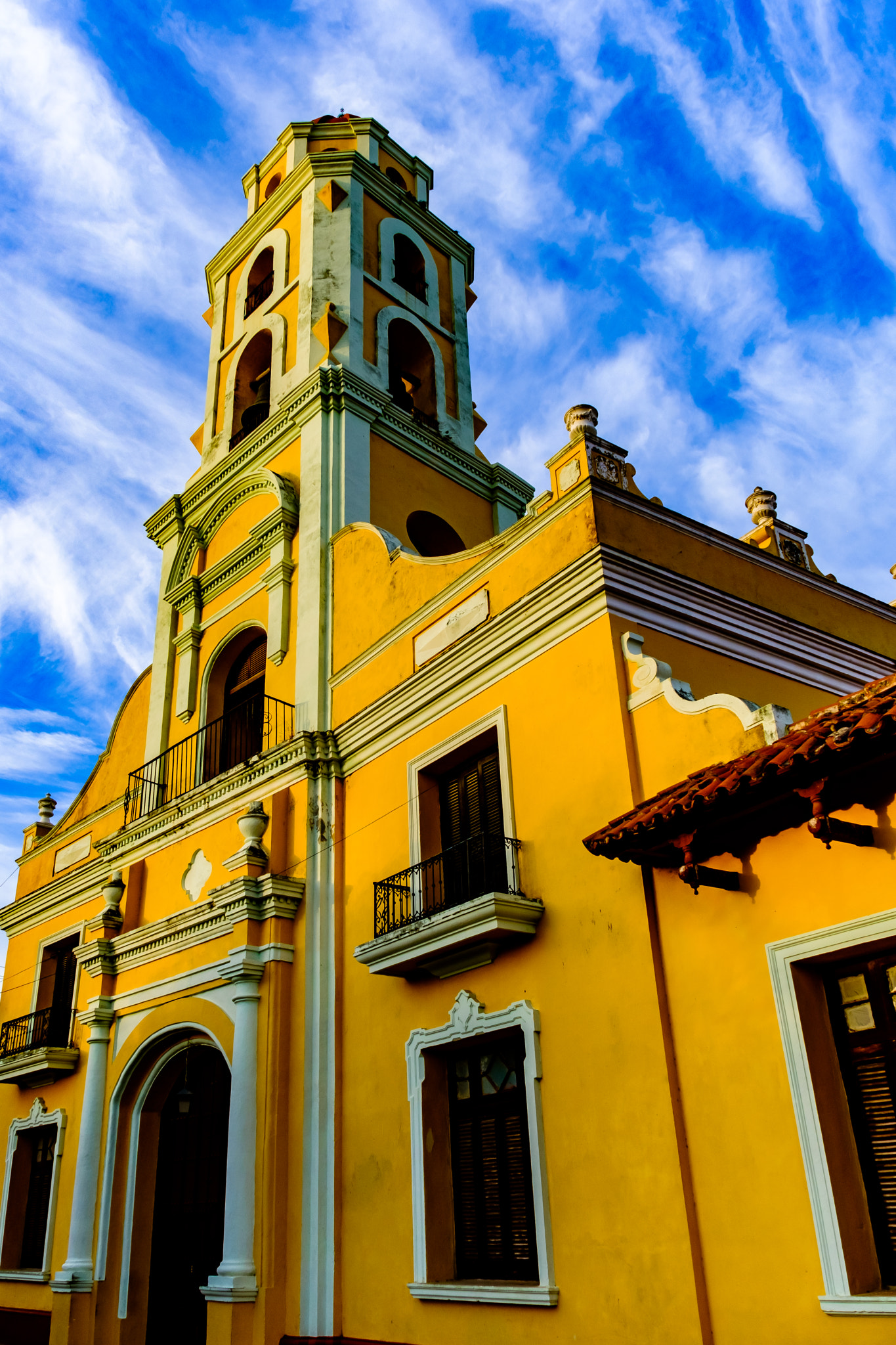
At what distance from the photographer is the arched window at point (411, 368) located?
18453 millimetres

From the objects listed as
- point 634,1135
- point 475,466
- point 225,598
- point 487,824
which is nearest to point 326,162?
point 475,466

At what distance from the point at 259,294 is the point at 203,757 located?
9.39m

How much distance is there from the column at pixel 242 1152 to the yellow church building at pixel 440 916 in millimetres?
43

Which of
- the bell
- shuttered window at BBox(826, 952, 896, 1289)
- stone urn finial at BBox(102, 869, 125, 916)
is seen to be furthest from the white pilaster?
the bell

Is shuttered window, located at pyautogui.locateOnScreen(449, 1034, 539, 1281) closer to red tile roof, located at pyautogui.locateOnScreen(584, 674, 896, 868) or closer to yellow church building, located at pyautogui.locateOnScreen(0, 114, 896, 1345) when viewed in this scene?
yellow church building, located at pyautogui.locateOnScreen(0, 114, 896, 1345)

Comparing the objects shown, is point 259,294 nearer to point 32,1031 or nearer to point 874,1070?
point 32,1031

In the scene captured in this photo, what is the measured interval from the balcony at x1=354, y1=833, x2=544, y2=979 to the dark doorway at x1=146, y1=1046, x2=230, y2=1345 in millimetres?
3773

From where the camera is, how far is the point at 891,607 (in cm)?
1287

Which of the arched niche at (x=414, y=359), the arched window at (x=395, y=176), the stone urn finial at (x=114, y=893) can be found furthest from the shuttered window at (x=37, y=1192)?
the arched window at (x=395, y=176)

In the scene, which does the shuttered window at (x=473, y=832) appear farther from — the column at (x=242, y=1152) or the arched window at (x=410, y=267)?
the arched window at (x=410, y=267)

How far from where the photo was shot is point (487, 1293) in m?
8.79

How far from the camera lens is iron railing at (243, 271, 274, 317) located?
2012 centimetres

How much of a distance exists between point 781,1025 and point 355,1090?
5448 millimetres

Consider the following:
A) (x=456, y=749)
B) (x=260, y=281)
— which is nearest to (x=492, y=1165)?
(x=456, y=749)
